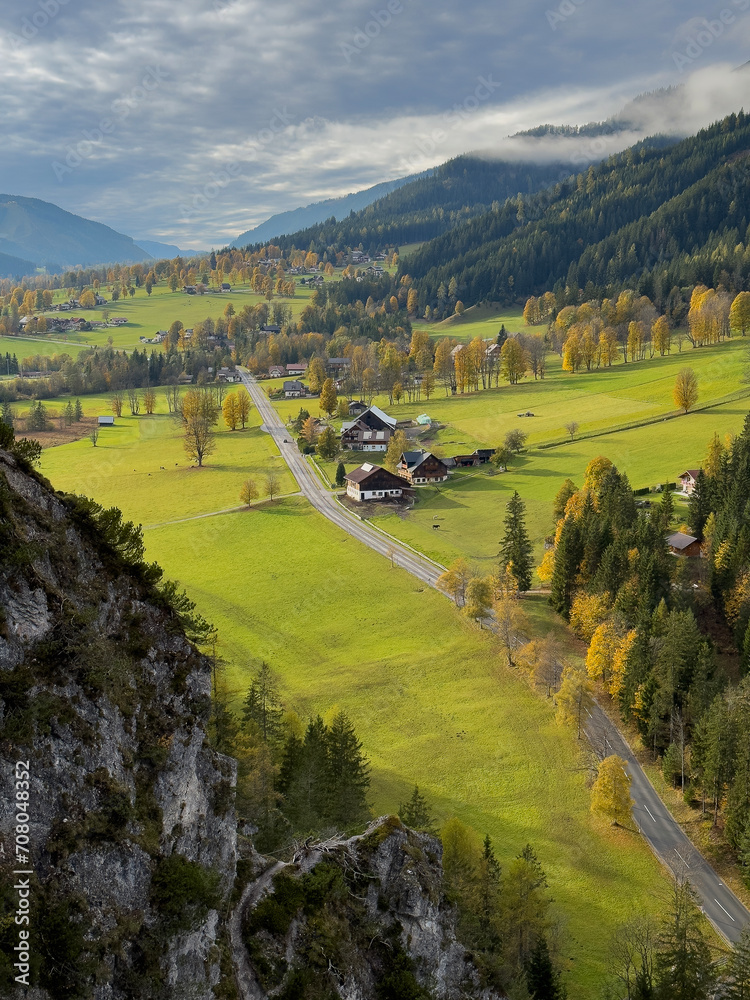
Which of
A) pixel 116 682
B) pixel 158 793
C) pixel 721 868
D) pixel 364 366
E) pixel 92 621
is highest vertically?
pixel 364 366

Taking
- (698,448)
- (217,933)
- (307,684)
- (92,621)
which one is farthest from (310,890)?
(698,448)

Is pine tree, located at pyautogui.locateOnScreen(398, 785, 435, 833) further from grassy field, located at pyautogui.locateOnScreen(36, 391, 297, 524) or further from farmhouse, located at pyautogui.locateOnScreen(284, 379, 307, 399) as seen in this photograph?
farmhouse, located at pyautogui.locateOnScreen(284, 379, 307, 399)

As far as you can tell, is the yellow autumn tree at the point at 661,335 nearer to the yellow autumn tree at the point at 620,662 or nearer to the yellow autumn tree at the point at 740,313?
the yellow autumn tree at the point at 740,313

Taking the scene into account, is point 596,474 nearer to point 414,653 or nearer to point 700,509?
point 700,509

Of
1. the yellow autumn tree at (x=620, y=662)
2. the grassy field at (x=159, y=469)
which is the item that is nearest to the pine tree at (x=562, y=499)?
the yellow autumn tree at (x=620, y=662)

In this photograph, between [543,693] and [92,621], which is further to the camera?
[543,693]

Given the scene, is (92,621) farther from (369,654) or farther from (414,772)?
(369,654)
